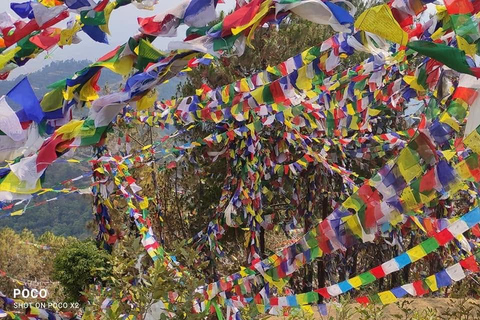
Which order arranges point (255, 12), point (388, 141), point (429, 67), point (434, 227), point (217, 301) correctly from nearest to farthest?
1. point (255, 12)
2. point (429, 67)
3. point (217, 301)
4. point (434, 227)
5. point (388, 141)

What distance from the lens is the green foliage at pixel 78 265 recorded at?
223 inches

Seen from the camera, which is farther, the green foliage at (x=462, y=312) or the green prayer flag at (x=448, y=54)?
the green foliage at (x=462, y=312)

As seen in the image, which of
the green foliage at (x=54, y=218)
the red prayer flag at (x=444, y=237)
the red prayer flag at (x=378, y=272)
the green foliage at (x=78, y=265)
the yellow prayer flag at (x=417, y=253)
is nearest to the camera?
the red prayer flag at (x=444, y=237)

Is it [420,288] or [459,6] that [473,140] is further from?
[420,288]

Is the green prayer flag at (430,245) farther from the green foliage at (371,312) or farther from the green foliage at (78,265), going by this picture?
the green foliage at (78,265)

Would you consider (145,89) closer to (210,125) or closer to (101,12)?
(101,12)

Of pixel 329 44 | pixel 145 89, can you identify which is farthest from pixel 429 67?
pixel 145 89

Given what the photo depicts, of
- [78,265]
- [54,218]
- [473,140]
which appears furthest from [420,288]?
[54,218]

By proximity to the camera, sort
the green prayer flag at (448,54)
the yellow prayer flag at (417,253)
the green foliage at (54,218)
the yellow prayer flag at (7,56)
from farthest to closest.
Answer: the green foliage at (54,218) < the yellow prayer flag at (7,56) < the yellow prayer flag at (417,253) < the green prayer flag at (448,54)

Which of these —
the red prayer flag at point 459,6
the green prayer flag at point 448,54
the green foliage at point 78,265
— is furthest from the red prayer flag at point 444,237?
the green foliage at point 78,265

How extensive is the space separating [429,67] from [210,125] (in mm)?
6089

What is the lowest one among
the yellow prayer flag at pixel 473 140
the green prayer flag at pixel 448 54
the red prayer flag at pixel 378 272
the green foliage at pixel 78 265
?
the green foliage at pixel 78 265

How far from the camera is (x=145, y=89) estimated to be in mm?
1804

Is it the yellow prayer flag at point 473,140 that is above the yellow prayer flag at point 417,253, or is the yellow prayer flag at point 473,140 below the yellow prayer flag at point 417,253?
→ above
